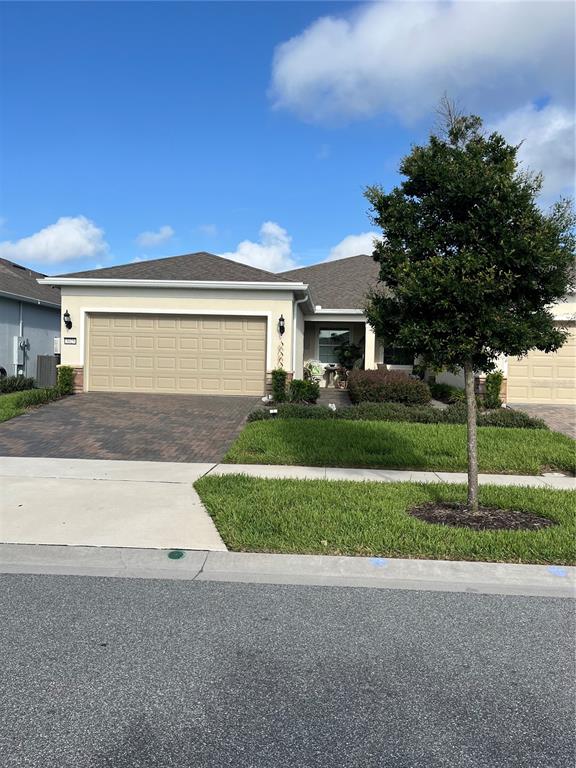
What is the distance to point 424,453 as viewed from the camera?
9859 mm

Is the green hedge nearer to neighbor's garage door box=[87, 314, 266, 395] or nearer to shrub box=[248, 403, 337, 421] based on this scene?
shrub box=[248, 403, 337, 421]

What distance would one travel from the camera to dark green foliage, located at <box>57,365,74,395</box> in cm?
1621

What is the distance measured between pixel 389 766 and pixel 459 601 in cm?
202

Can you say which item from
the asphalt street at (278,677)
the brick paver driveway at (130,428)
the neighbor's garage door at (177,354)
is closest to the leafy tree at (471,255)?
the asphalt street at (278,677)

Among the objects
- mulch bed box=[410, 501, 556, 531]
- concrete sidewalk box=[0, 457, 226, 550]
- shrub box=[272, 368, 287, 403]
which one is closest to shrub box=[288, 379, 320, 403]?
shrub box=[272, 368, 287, 403]

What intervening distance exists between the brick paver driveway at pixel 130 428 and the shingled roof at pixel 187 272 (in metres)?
3.53

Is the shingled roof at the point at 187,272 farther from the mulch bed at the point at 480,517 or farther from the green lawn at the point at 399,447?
the mulch bed at the point at 480,517

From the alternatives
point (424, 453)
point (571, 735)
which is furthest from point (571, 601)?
point (424, 453)

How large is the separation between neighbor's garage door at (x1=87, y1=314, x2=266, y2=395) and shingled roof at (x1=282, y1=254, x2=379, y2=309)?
4676 mm

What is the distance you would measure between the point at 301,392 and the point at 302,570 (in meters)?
10.9

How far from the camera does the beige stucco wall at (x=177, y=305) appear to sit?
17016 mm

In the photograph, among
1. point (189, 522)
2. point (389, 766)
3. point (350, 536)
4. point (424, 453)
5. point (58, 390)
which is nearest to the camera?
point (389, 766)

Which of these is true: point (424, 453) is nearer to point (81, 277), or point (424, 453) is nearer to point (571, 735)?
point (571, 735)

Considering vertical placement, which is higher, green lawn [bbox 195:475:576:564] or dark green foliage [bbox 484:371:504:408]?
dark green foliage [bbox 484:371:504:408]
